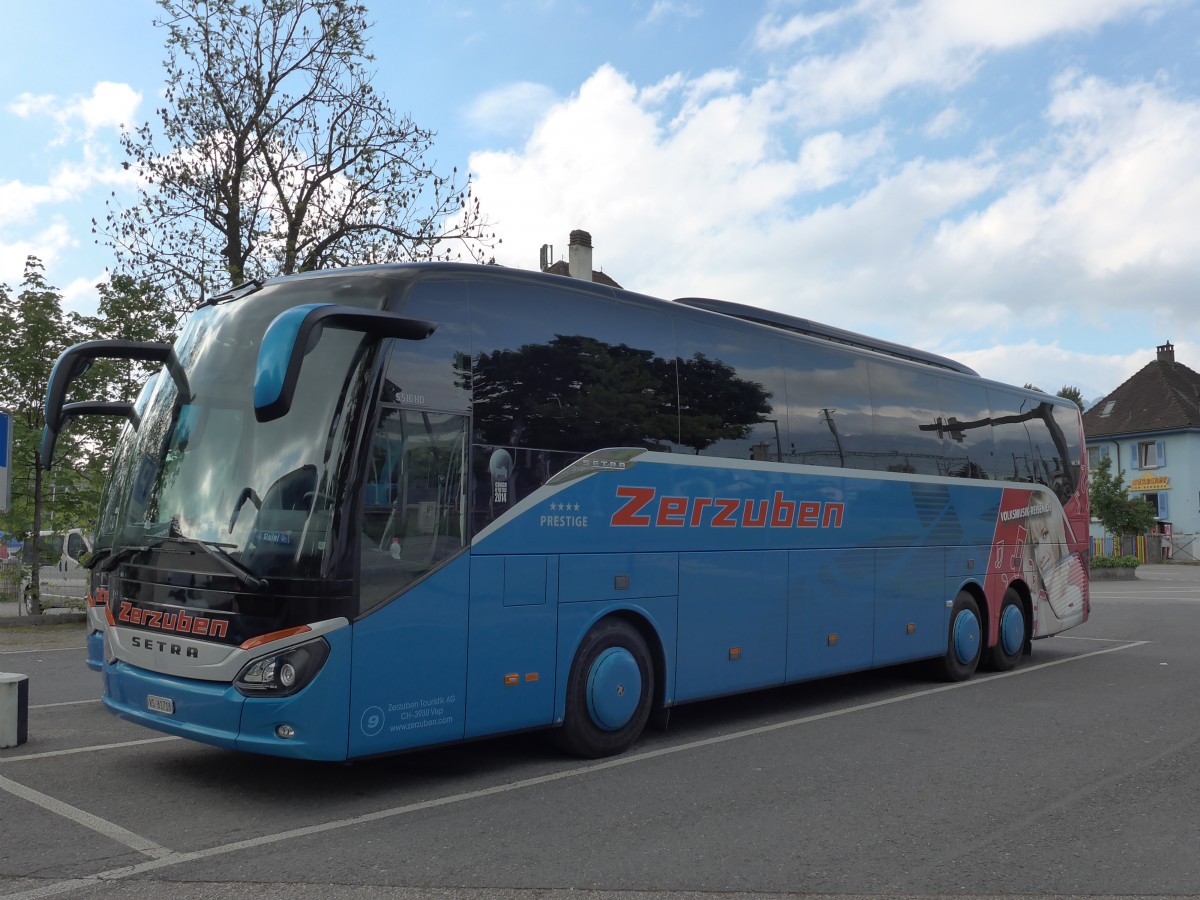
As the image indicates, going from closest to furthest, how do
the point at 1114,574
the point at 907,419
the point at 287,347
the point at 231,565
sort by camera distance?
the point at 287,347 → the point at 231,565 → the point at 907,419 → the point at 1114,574

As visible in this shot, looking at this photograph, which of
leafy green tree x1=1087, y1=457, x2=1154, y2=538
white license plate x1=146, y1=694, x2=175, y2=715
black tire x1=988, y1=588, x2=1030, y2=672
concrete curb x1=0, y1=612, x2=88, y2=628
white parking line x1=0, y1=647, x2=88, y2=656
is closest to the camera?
white license plate x1=146, y1=694, x2=175, y2=715

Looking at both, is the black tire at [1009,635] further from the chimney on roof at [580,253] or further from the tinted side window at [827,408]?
the chimney on roof at [580,253]

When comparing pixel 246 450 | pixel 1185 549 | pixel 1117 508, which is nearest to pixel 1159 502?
pixel 1185 549

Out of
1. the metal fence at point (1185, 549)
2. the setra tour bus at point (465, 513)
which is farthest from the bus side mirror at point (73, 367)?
the metal fence at point (1185, 549)

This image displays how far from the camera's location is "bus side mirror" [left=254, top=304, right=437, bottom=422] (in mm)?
5570

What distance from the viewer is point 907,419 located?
1176cm

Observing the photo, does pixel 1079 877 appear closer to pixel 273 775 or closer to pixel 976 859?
pixel 976 859

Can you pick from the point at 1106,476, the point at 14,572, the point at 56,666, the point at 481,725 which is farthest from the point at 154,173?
the point at 1106,476

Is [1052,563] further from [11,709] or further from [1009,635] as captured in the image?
[11,709]

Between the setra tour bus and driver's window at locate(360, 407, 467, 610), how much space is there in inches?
0.6

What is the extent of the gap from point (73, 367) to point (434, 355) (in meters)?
2.54

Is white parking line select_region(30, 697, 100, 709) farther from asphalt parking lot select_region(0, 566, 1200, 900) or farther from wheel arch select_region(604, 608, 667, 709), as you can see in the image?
wheel arch select_region(604, 608, 667, 709)

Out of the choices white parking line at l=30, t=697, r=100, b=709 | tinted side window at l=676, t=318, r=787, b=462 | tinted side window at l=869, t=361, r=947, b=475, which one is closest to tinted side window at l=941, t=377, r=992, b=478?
tinted side window at l=869, t=361, r=947, b=475

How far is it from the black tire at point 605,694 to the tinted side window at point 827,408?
267 centimetres
